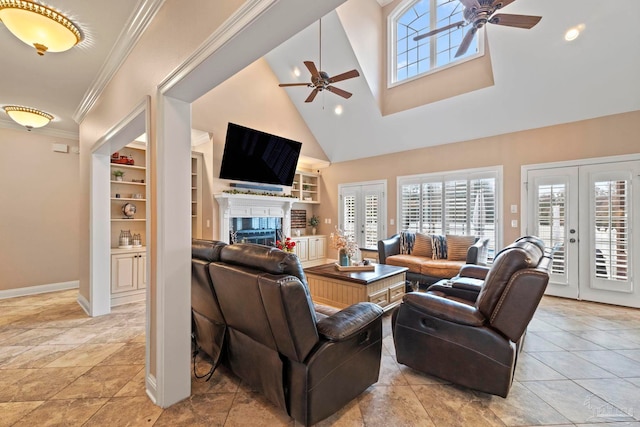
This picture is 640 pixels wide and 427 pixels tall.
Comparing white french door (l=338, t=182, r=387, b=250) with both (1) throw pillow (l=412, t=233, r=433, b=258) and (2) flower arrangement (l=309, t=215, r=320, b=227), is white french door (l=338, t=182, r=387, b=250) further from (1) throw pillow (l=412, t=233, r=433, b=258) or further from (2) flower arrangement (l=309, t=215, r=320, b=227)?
(1) throw pillow (l=412, t=233, r=433, b=258)

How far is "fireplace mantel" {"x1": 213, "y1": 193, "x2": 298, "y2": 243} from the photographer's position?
17.0 feet

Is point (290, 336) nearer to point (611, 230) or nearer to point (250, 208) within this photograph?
point (250, 208)

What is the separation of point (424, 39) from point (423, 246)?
12.5ft

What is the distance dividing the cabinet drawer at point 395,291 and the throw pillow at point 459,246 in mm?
1502

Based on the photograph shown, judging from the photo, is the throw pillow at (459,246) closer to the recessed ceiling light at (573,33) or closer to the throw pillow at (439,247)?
the throw pillow at (439,247)

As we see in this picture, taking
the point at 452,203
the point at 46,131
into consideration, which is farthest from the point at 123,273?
the point at 452,203

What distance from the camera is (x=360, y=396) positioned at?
195cm

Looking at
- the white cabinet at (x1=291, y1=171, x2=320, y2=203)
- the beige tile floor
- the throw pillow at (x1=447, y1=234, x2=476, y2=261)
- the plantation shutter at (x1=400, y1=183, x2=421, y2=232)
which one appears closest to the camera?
the beige tile floor

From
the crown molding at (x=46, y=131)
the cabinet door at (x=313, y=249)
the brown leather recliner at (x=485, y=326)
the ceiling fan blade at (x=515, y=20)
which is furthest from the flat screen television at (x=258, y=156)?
the brown leather recliner at (x=485, y=326)

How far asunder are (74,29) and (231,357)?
2788mm

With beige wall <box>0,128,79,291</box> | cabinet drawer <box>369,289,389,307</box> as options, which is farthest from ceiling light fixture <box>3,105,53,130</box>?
cabinet drawer <box>369,289,389,307</box>

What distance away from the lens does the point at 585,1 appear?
3.08 m

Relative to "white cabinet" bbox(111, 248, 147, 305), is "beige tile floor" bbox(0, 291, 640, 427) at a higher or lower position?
lower

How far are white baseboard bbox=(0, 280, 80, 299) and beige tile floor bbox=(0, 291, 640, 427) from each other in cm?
196
